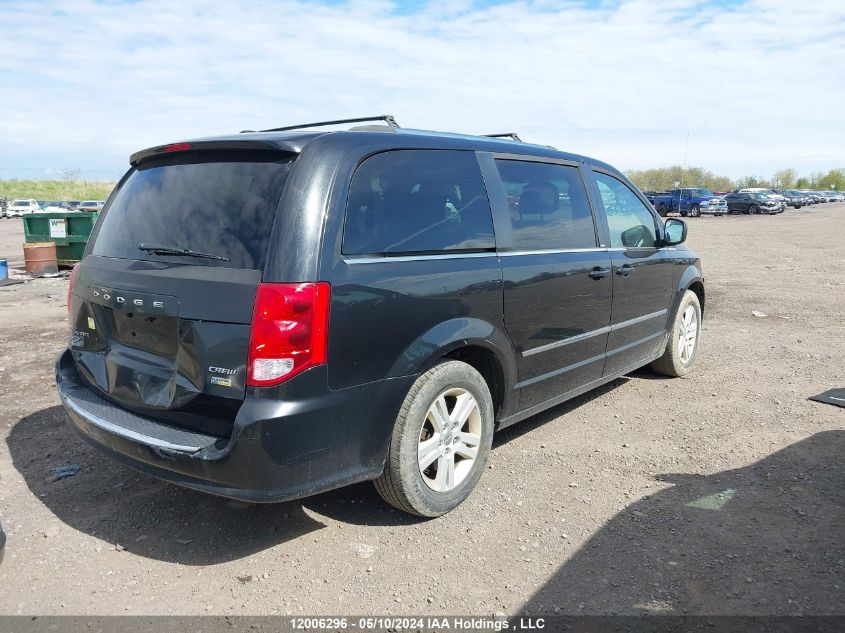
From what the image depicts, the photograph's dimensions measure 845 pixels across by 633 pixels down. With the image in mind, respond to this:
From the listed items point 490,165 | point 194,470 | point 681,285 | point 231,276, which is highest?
point 490,165

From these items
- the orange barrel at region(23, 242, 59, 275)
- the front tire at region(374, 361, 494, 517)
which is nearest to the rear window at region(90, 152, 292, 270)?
the front tire at region(374, 361, 494, 517)

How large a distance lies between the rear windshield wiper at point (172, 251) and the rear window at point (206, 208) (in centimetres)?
1

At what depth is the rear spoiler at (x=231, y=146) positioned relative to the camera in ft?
9.55

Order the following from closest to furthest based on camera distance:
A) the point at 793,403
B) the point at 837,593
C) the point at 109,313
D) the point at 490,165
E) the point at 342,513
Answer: the point at 837,593, the point at 109,313, the point at 342,513, the point at 490,165, the point at 793,403

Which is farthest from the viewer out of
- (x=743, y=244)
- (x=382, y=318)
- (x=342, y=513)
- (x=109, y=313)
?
(x=743, y=244)

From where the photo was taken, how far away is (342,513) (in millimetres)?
3520

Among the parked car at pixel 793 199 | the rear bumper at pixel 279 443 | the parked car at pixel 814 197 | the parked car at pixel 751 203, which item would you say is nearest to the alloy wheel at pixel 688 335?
the rear bumper at pixel 279 443

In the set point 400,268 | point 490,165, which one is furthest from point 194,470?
point 490,165

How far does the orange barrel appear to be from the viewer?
41.5 ft

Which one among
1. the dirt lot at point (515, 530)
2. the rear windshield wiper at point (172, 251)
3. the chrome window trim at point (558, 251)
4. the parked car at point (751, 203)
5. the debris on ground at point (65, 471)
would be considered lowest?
the dirt lot at point (515, 530)

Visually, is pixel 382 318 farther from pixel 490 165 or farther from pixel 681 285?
pixel 681 285

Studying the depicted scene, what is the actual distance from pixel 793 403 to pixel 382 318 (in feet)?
12.5

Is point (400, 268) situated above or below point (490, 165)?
below

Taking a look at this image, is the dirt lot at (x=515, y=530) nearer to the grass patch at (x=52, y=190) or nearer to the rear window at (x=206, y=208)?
the rear window at (x=206, y=208)
